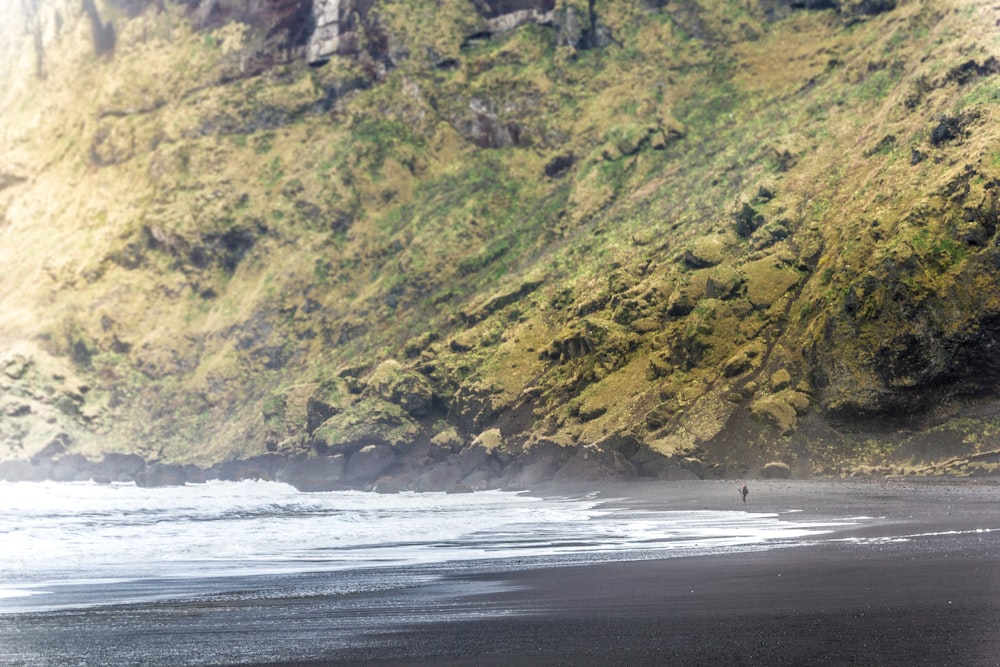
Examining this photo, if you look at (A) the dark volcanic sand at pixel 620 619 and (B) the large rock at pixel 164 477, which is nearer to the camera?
(A) the dark volcanic sand at pixel 620 619

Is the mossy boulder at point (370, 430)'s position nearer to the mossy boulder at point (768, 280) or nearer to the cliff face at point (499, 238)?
the cliff face at point (499, 238)

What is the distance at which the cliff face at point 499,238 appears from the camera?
7238 centimetres

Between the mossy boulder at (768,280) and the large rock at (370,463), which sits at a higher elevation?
the mossy boulder at (768,280)

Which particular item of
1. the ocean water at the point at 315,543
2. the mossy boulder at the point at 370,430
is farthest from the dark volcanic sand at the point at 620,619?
the mossy boulder at the point at 370,430

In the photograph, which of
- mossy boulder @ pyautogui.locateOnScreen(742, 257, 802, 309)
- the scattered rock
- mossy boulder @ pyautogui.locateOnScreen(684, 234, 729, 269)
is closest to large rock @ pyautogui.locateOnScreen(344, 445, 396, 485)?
mossy boulder @ pyautogui.locateOnScreen(684, 234, 729, 269)

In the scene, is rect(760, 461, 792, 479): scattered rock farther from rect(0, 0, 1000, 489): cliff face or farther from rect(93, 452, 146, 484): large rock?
rect(93, 452, 146, 484): large rock

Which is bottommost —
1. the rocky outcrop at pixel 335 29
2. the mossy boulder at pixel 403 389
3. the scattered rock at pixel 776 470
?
the scattered rock at pixel 776 470

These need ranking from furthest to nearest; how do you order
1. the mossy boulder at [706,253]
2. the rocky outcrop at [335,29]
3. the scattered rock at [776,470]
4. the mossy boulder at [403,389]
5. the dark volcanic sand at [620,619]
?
the rocky outcrop at [335,29]
the mossy boulder at [403,389]
the mossy boulder at [706,253]
the scattered rock at [776,470]
the dark volcanic sand at [620,619]

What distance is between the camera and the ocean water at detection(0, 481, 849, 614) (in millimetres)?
32156

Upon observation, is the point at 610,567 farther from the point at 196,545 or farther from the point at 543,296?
the point at 543,296

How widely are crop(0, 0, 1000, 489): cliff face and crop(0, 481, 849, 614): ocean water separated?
1864cm

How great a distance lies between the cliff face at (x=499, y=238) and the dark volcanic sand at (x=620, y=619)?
38223 mm

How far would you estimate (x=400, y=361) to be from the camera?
111 m

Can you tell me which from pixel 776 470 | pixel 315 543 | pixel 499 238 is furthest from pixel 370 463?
pixel 315 543
